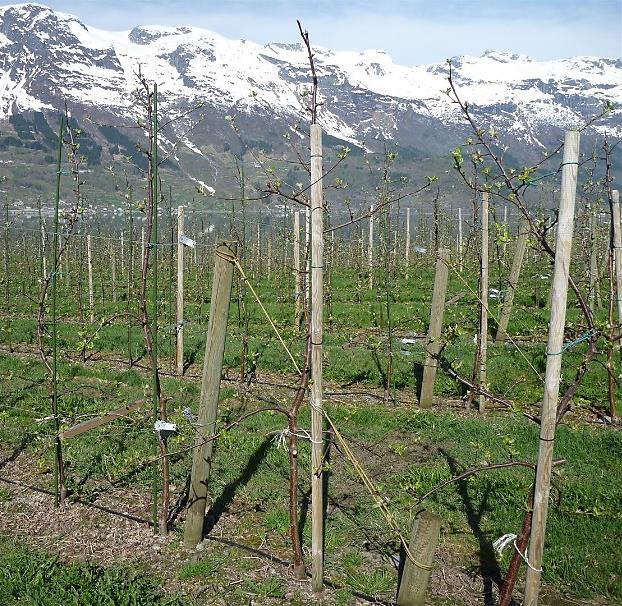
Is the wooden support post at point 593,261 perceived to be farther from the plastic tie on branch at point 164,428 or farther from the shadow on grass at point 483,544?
the plastic tie on branch at point 164,428

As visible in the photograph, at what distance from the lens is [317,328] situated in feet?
12.9

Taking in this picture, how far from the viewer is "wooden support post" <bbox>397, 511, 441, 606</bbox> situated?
12.5 ft

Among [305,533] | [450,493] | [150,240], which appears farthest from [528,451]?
[150,240]

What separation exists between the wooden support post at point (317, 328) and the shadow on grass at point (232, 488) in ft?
4.64

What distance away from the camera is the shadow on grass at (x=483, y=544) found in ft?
14.3

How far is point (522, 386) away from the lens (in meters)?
9.05

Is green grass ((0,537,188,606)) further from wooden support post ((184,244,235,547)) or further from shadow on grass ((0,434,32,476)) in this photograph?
shadow on grass ((0,434,32,476))

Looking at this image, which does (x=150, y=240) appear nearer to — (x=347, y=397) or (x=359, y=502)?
(x=359, y=502)

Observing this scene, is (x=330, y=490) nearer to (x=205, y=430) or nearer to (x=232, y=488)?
(x=232, y=488)

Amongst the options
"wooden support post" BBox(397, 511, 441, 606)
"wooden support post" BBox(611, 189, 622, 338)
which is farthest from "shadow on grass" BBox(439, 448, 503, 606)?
"wooden support post" BBox(611, 189, 622, 338)

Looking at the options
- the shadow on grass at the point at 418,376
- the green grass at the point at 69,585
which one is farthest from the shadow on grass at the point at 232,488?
the shadow on grass at the point at 418,376

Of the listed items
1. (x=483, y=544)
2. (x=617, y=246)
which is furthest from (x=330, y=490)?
(x=617, y=246)

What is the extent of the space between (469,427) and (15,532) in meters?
4.95

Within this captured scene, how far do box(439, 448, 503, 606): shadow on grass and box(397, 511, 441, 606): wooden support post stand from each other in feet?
1.95
